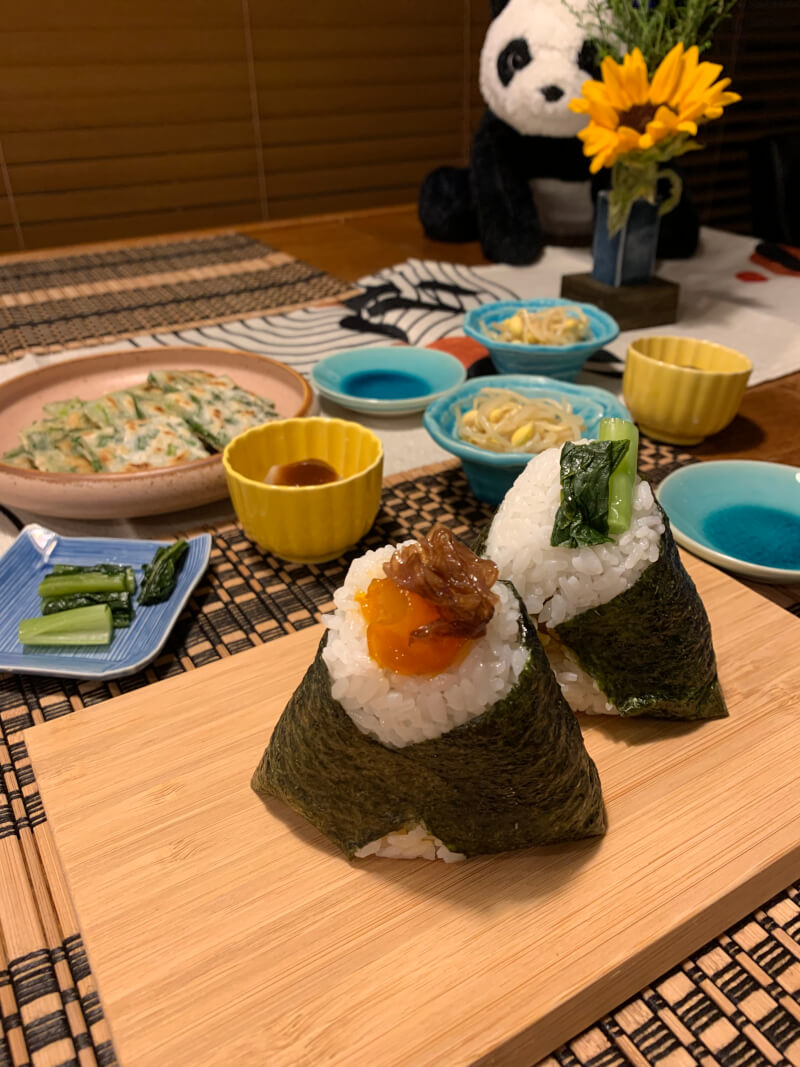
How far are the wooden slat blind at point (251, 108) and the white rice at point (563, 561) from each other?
4273 millimetres

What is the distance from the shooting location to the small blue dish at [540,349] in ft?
6.10

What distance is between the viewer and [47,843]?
3.06 feet

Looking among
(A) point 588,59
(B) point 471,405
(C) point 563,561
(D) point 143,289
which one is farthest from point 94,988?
(A) point 588,59

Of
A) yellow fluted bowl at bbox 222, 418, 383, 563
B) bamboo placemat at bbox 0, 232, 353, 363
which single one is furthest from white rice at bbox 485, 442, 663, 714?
bamboo placemat at bbox 0, 232, 353, 363

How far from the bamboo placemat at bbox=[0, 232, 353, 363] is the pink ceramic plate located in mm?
500

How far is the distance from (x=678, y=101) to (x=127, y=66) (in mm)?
3416

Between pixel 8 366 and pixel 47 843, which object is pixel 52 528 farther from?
pixel 8 366

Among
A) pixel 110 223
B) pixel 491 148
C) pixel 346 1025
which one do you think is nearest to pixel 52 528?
pixel 346 1025

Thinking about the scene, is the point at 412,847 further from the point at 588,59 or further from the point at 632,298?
the point at 588,59

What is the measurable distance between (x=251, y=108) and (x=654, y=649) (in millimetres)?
4685

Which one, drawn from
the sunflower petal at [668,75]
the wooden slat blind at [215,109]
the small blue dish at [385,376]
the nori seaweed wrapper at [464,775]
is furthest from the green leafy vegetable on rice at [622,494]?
the wooden slat blind at [215,109]

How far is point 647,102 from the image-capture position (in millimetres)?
2055

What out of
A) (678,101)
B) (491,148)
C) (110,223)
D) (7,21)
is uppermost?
(7,21)

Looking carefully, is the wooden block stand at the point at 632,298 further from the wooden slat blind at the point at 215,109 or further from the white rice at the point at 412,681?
the wooden slat blind at the point at 215,109
